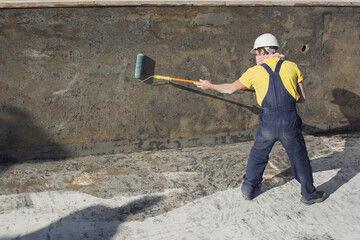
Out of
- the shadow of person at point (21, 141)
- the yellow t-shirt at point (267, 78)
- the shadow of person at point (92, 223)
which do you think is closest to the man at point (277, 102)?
the yellow t-shirt at point (267, 78)

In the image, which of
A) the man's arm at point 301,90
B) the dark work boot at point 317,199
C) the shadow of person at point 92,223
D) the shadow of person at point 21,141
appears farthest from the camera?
the shadow of person at point 21,141

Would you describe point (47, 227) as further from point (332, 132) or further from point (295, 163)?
point (332, 132)

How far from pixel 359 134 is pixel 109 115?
3.11 meters

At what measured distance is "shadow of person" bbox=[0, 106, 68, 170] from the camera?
4.67 m

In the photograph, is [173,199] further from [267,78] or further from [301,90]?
[301,90]

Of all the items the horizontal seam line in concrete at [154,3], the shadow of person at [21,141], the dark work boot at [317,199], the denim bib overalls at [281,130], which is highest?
the horizontal seam line in concrete at [154,3]

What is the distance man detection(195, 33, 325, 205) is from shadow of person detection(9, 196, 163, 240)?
3.90 feet

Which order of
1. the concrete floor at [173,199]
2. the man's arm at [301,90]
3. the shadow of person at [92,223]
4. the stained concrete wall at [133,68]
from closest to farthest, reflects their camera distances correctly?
1. the shadow of person at [92,223]
2. the concrete floor at [173,199]
3. the man's arm at [301,90]
4. the stained concrete wall at [133,68]

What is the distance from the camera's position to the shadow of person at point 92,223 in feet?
12.4

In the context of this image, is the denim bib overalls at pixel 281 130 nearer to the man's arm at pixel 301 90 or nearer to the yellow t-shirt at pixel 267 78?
the yellow t-shirt at pixel 267 78

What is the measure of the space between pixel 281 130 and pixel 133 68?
170 cm

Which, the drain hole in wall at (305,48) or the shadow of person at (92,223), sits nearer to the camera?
the shadow of person at (92,223)

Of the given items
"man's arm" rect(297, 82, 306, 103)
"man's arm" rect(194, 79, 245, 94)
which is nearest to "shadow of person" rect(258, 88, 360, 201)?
"man's arm" rect(297, 82, 306, 103)

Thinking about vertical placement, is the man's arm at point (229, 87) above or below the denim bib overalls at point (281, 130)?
above
